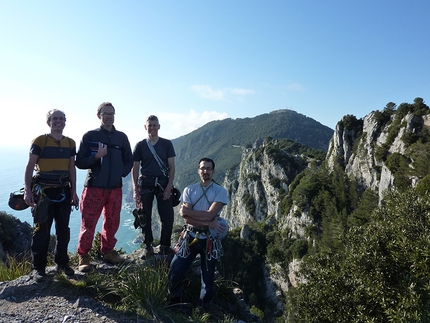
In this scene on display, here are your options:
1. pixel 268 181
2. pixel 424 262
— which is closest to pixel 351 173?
pixel 268 181

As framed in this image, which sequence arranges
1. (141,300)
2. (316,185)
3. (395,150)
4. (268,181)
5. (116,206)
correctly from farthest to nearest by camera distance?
1. (268,181)
2. (316,185)
3. (395,150)
4. (116,206)
5. (141,300)

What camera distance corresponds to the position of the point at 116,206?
511 cm

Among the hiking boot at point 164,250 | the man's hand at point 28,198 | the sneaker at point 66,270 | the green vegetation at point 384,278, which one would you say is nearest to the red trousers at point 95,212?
the sneaker at point 66,270

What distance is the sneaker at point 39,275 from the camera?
431cm

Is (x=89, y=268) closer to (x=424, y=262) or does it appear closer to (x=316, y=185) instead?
(x=424, y=262)

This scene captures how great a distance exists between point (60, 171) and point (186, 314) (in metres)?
3.09

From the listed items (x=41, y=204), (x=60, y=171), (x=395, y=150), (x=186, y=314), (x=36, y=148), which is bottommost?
(x=186, y=314)

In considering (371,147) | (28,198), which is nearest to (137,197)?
(28,198)

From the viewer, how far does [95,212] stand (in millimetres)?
4859

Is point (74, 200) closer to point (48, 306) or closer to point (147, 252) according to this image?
point (48, 306)

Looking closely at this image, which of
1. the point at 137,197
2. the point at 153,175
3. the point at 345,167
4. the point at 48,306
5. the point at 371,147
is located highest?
the point at 371,147

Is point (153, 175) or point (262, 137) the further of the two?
point (262, 137)

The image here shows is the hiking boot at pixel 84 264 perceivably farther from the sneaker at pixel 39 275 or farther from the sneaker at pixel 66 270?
the sneaker at pixel 39 275

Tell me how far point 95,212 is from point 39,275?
4.10 feet
